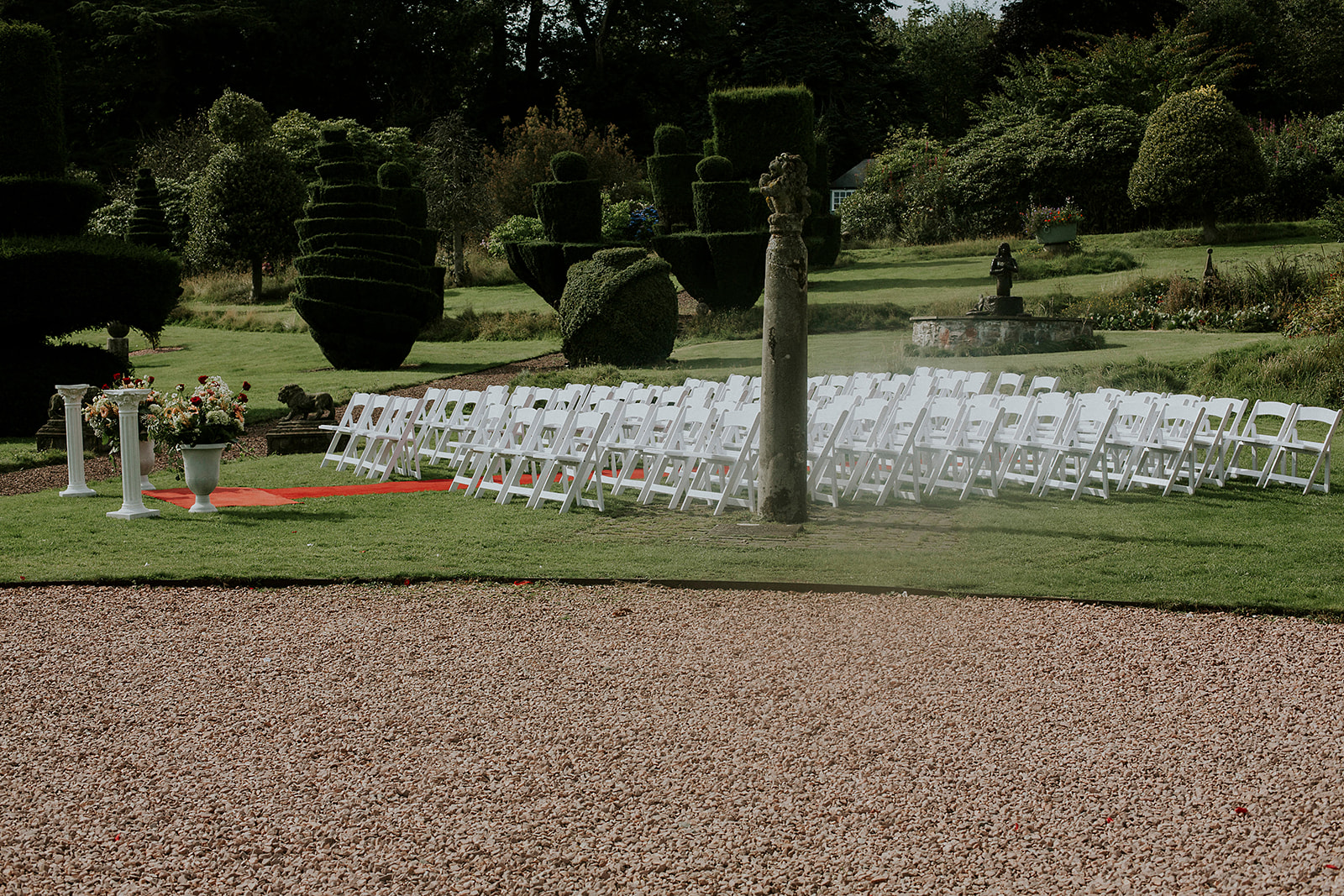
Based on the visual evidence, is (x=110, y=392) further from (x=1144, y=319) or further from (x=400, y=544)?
(x=1144, y=319)

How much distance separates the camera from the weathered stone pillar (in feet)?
27.5

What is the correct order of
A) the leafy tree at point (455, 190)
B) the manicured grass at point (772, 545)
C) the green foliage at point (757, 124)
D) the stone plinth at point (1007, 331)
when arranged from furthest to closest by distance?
the leafy tree at point (455, 190), the green foliage at point (757, 124), the stone plinth at point (1007, 331), the manicured grass at point (772, 545)

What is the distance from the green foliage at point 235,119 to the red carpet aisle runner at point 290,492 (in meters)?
28.3

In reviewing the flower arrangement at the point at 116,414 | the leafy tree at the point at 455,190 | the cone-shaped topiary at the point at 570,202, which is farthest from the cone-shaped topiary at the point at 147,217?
the flower arrangement at the point at 116,414

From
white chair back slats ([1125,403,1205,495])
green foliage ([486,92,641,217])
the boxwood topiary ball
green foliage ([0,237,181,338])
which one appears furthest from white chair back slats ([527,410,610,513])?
green foliage ([486,92,641,217])

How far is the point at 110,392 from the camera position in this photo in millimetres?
9750

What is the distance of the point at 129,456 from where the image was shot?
373 inches

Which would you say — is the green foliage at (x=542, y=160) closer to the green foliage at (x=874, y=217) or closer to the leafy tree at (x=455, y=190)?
the leafy tree at (x=455, y=190)

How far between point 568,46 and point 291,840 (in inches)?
1782

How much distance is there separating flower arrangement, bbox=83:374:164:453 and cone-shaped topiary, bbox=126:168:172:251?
20565 mm

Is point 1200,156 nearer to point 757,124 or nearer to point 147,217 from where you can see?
point 757,124

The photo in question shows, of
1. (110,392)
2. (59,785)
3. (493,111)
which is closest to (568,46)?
(493,111)

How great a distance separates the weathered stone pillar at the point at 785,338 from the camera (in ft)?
27.5

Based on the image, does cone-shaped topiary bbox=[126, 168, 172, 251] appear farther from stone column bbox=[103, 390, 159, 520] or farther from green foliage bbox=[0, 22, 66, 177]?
stone column bbox=[103, 390, 159, 520]
